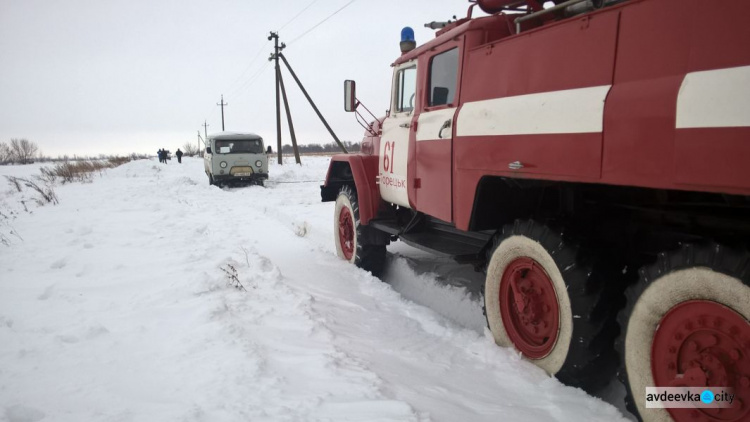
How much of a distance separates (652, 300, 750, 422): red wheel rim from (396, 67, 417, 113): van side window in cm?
304

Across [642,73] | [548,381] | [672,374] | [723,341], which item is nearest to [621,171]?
[642,73]

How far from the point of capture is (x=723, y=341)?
1.81 metres

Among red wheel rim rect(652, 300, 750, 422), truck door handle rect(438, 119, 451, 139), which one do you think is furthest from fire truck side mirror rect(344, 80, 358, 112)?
red wheel rim rect(652, 300, 750, 422)

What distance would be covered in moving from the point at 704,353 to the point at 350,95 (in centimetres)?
412

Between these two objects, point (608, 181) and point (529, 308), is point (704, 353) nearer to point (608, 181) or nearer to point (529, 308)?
point (608, 181)

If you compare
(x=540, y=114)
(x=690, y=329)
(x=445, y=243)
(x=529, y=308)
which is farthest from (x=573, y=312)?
(x=445, y=243)

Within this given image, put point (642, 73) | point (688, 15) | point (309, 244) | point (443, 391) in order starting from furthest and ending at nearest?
point (309, 244)
point (443, 391)
point (642, 73)
point (688, 15)

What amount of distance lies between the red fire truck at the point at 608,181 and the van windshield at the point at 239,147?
52.2 feet

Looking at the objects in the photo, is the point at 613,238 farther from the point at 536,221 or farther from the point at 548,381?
the point at 548,381

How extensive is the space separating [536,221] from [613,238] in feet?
1.52

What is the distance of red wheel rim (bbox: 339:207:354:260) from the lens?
5.91 meters

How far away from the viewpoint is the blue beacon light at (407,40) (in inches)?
186

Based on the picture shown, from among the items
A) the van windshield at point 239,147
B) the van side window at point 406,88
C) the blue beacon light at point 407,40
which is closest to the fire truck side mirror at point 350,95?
the van side window at point 406,88

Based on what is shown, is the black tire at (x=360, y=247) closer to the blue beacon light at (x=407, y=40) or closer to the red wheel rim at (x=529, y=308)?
the blue beacon light at (x=407, y=40)
